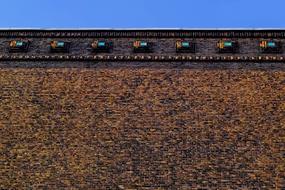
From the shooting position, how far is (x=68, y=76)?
12.7 metres

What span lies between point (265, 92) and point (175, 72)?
219cm

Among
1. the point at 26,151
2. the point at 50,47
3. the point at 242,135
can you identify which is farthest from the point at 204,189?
the point at 50,47

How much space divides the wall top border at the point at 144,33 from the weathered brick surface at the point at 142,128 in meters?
1.09

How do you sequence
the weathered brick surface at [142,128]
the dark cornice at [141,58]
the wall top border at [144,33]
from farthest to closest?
1. the wall top border at [144,33]
2. the dark cornice at [141,58]
3. the weathered brick surface at [142,128]

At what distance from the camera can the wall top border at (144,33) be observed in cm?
1319

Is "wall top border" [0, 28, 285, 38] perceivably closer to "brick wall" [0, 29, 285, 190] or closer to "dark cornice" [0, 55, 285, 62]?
"brick wall" [0, 29, 285, 190]

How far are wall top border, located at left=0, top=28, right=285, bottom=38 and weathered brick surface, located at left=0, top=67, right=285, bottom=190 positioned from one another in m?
1.09

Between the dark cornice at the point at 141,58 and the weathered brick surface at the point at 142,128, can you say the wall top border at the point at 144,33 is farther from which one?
the weathered brick surface at the point at 142,128

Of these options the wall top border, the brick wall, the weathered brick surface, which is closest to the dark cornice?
the brick wall

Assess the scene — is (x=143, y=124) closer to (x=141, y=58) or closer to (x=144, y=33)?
(x=141, y=58)

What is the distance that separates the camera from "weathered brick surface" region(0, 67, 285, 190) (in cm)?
1077

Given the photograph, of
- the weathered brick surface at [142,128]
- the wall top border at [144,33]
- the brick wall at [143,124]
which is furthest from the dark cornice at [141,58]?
the wall top border at [144,33]

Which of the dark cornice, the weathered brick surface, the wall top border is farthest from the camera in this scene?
the wall top border

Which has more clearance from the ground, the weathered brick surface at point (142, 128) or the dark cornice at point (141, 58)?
the dark cornice at point (141, 58)
